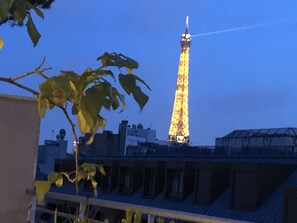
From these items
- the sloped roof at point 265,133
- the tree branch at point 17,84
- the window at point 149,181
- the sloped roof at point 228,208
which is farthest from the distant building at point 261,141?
the tree branch at point 17,84

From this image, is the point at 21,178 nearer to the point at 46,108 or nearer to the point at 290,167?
the point at 46,108

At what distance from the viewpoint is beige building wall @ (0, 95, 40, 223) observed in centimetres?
566

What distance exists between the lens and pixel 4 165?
5.73 meters

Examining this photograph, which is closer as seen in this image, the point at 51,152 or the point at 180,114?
the point at 51,152

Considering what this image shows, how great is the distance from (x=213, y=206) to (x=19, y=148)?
128ft

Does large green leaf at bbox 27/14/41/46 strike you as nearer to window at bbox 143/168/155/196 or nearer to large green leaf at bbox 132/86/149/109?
large green leaf at bbox 132/86/149/109

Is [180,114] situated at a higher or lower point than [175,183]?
higher

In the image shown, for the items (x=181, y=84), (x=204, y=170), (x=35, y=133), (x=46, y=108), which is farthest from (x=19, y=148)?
(x=181, y=84)

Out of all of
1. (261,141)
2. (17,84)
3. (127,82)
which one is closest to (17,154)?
(17,84)

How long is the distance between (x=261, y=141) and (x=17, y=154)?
1967 inches

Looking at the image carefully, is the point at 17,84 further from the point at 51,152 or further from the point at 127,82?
the point at 51,152

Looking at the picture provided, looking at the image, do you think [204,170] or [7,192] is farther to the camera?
[204,170]

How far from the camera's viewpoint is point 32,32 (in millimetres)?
1707

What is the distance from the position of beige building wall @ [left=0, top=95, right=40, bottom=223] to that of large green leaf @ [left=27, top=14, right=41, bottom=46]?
13.0 feet
